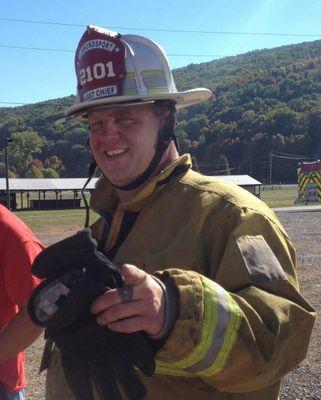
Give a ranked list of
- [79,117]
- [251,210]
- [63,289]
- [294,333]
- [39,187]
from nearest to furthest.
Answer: [63,289], [294,333], [251,210], [79,117], [39,187]

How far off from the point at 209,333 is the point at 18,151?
11973 centimetres

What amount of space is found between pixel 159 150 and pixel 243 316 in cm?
86

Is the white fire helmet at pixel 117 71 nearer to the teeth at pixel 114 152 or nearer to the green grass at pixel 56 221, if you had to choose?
the teeth at pixel 114 152

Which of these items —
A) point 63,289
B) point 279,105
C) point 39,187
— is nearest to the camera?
point 63,289

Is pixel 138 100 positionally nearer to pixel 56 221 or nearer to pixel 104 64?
pixel 104 64

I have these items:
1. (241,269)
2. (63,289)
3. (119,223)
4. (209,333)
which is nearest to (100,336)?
(63,289)

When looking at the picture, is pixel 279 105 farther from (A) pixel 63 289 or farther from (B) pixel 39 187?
(A) pixel 63 289

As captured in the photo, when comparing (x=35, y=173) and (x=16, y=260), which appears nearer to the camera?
(x=16, y=260)

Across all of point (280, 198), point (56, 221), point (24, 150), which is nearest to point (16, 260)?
point (56, 221)

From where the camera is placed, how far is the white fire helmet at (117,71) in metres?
2.18

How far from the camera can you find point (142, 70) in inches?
87.6

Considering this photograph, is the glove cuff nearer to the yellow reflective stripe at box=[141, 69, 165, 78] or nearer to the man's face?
the man's face

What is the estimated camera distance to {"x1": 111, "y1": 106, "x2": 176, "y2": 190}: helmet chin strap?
221cm

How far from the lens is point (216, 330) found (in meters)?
1.55
